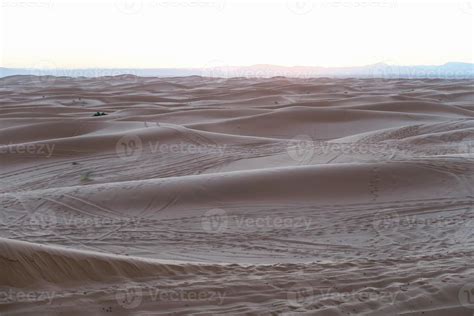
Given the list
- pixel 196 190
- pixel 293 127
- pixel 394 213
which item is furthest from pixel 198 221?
pixel 293 127

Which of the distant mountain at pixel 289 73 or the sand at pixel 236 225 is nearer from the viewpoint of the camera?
the sand at pixel 236 225

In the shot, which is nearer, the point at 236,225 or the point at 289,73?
the point at 236,225

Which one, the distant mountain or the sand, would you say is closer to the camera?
the sand

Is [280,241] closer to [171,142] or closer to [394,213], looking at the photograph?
[394,213]

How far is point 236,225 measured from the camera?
6.77 m

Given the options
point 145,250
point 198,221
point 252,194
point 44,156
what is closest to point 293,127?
point 44,156

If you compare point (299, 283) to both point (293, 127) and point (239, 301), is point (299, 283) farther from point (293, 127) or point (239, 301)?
point (293, 127)

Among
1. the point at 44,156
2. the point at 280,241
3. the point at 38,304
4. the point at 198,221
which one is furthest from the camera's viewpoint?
the point at 44,156

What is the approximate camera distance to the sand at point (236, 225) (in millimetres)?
3961

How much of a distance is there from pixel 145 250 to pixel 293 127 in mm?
12066

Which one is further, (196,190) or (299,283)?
(196,190)

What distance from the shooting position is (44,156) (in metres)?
12.2

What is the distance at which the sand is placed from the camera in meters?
3.96

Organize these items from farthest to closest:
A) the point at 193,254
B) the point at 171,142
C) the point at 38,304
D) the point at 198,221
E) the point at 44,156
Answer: the point at 171,142 → the point at 44,156 → the point at 198,221 → the point at 193,254 → the point at 38,304
